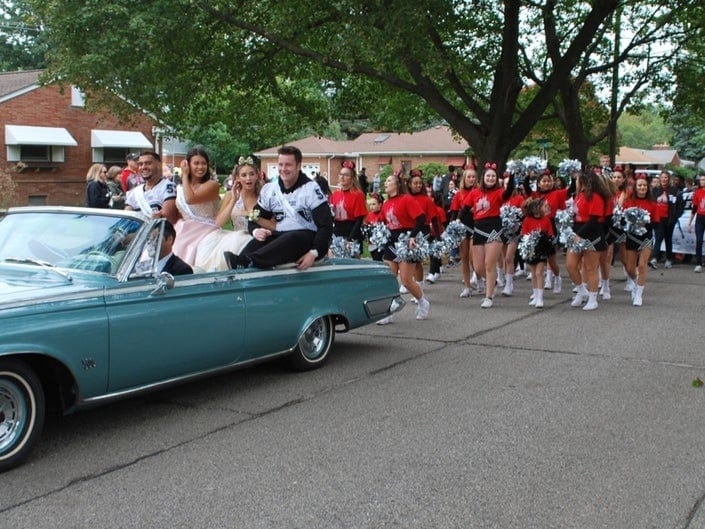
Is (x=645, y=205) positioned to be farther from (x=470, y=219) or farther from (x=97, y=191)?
(x=97, y=191)

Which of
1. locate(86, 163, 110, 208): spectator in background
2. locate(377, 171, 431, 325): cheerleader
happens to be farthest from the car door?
locate(86, 163, 110, 208): spectator in background

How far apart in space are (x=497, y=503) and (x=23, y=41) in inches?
2352

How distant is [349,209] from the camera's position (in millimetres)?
10859

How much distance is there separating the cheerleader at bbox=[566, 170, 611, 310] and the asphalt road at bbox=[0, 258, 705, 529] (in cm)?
271

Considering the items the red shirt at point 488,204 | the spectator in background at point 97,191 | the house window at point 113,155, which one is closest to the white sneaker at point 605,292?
the red shirt at point 488,204

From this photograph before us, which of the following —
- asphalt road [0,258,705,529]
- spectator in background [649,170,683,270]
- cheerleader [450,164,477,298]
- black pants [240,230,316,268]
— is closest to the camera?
asphalt road [0,258,705,529]

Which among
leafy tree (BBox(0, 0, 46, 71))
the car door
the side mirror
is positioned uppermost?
leafy tree (BBox(0, 0, 46, 71))

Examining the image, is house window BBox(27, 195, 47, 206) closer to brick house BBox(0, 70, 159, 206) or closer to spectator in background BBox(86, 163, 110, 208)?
brick house BBox(0, 70, 159, 206)

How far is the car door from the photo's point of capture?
5027mm

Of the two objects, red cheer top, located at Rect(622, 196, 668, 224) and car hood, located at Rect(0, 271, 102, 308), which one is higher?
red cheer top, located at Rect(622, 196, 668, 224)

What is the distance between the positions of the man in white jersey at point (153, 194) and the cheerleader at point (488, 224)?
15.5 feet

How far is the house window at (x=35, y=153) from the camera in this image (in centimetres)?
3178

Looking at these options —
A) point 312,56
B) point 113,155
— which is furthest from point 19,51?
point 312,56

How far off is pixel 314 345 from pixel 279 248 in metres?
1.07
